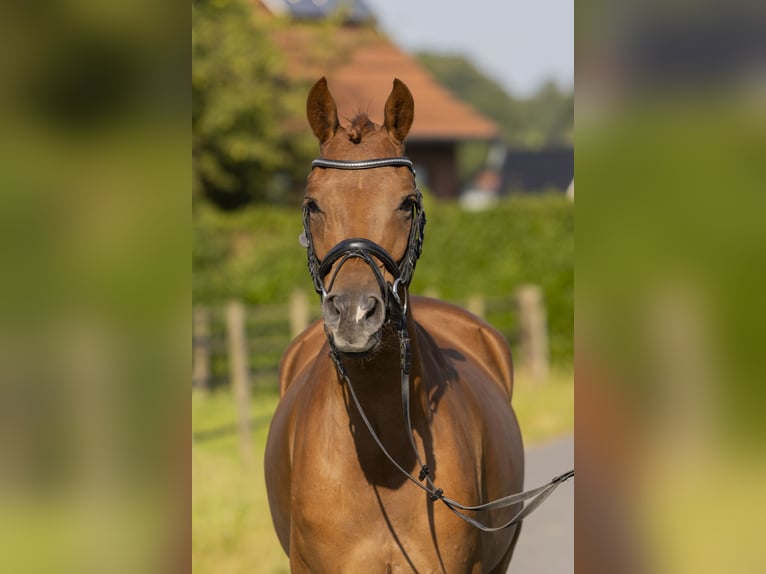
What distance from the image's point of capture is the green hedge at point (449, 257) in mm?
15702

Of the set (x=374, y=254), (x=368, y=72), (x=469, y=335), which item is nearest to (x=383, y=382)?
(x=374, y=254)

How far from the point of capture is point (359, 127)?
10.8 feet

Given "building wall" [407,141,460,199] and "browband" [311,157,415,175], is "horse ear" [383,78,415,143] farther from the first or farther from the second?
"building wall" [407,141,460,199]

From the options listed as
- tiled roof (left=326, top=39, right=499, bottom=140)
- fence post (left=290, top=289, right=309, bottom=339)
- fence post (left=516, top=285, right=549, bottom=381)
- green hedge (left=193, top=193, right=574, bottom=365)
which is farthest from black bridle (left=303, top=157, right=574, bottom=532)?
tiled roof (left=326, top=39, right=499, bottom=140)

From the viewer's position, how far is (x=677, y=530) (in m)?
1.64

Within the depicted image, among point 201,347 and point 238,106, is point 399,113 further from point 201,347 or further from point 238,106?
point 238,106

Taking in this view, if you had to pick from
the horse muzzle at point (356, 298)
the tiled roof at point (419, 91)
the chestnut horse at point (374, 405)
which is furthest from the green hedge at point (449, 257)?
the horse muzzle at point (356, 298)

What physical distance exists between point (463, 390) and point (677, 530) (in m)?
2.28

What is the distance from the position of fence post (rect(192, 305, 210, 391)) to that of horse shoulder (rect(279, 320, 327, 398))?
8055 mm

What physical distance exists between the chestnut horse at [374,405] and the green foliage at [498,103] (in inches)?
4343

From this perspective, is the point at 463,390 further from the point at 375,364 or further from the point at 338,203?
the point at 338,203

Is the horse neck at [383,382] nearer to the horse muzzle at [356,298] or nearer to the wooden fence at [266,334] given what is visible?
the horse muzzle at [356,298]

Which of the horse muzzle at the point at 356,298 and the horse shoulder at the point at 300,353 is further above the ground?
the horse muzzle at the point at 356,298

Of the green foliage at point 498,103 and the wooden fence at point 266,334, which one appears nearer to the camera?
the wooden fence at point 266,334
